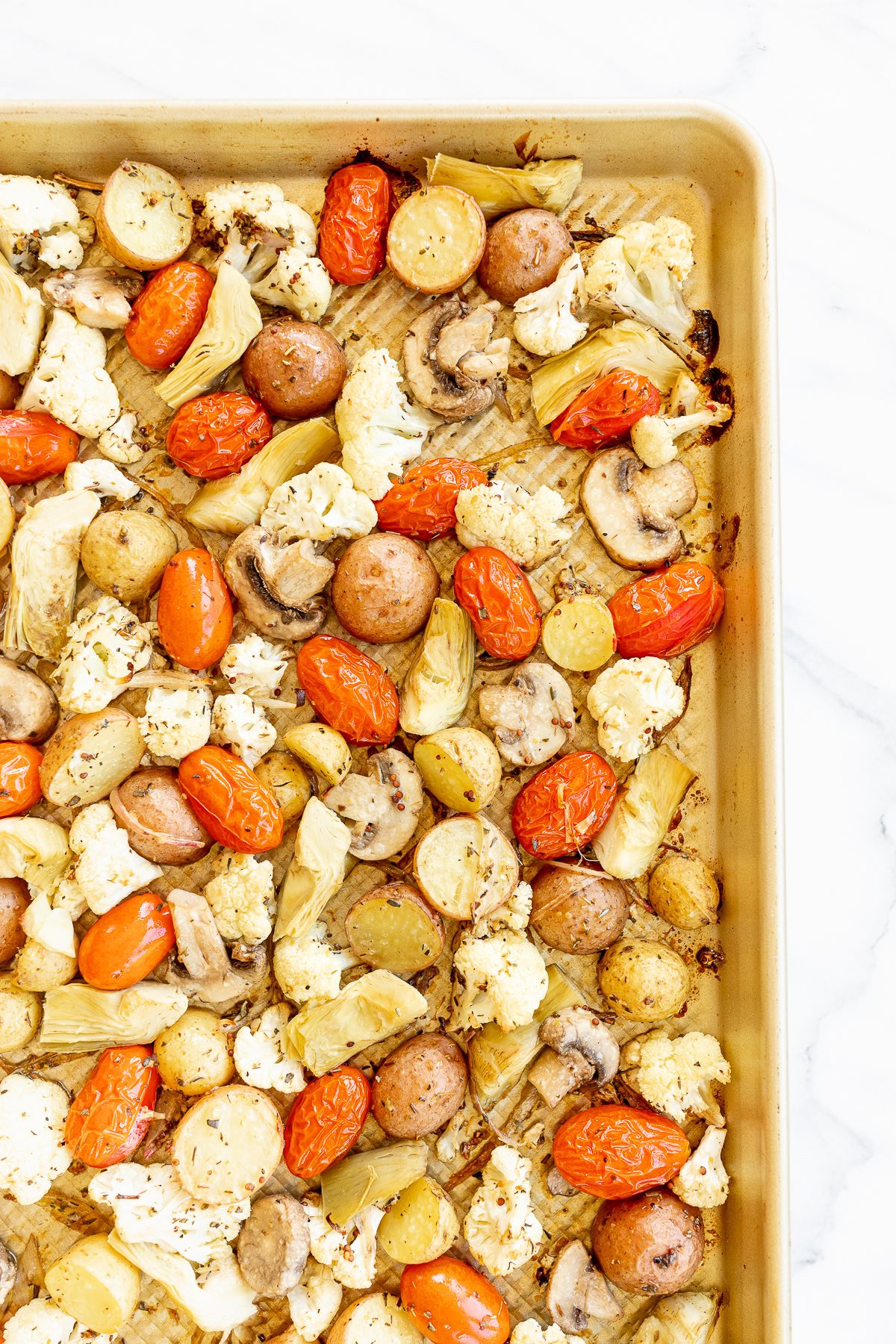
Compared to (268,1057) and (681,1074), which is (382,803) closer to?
(268,1057)

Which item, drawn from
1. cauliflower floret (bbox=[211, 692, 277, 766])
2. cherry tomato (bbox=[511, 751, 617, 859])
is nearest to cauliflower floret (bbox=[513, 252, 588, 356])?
cherry tomato (bbox=[511, 751, 617, 859])

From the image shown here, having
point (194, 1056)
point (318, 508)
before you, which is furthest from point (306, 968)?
point (318, 508)

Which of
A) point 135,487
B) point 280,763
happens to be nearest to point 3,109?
point 135,487

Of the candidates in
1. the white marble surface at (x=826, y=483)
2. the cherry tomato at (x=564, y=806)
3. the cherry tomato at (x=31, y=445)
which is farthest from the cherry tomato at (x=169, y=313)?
the cherry tomato at (x=564, y=806)

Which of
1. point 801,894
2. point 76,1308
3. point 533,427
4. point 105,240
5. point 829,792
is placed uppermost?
point 105,240

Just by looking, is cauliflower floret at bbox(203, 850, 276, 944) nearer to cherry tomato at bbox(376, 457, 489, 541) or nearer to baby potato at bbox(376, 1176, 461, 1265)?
baby potato at bbox(376, 1176, 461, 1265)

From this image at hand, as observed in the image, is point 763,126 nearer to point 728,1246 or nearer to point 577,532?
point 577,532

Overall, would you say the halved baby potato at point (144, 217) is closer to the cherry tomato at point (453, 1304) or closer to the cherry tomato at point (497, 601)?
the cherry tomato at point (497, 601)
